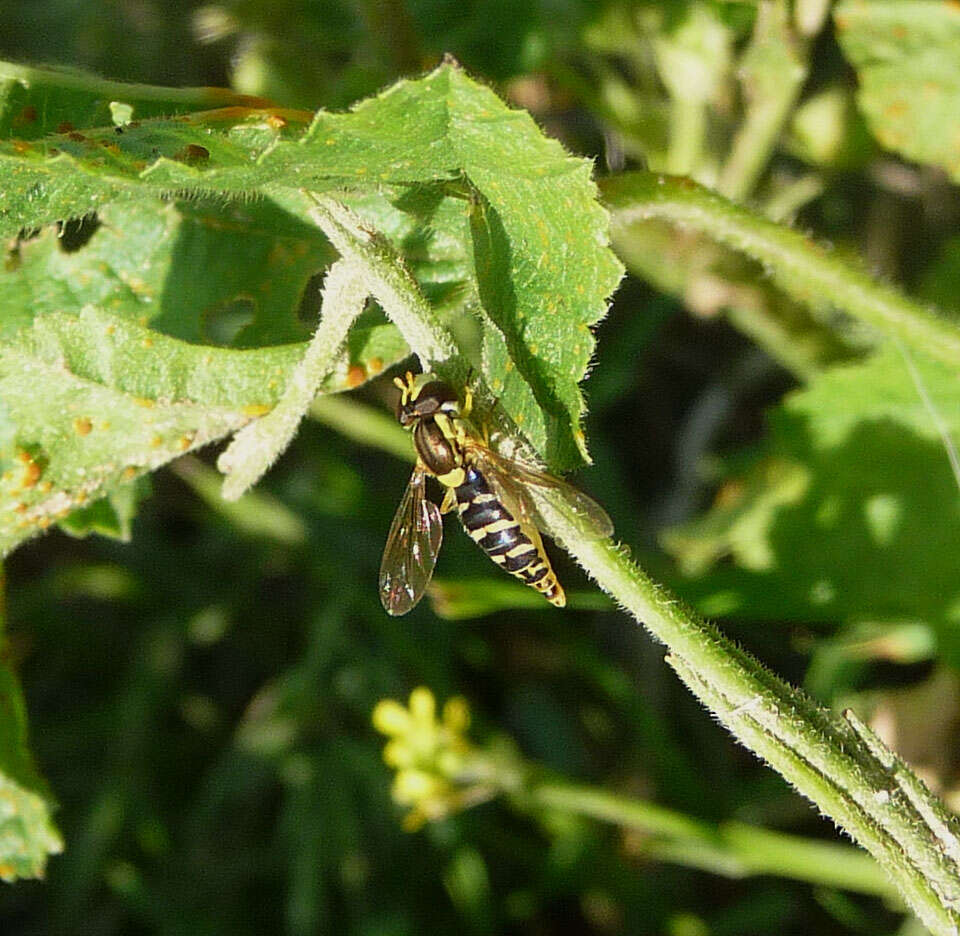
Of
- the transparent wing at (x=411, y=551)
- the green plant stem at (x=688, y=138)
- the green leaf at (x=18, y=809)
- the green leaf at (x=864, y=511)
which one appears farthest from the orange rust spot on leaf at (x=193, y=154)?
the green plant stem at (x=688, y=138)

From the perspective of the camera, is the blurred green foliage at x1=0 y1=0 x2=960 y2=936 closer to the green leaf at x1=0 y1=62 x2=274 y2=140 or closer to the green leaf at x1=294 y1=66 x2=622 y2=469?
the green leaf at x1=0 y1=62 x2=274 y2=140

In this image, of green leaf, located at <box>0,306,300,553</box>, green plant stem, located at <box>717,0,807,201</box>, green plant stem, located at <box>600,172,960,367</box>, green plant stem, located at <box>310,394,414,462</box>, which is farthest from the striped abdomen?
green plant stem, located at <box>310,394,414,462</box>

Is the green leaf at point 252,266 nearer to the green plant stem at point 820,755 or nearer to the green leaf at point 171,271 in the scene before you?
the green leaf at point 171,271

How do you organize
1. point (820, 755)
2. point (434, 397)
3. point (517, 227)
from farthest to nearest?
1. point (434, 397)
2. point (517, 227)
3. point (820, 755)

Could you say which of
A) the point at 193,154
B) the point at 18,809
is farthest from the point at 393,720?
the point at 193,154

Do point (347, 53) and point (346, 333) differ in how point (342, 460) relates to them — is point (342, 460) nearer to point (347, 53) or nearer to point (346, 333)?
point (347, 53)

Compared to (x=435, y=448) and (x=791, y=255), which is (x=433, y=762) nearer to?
(x=435, y=448)

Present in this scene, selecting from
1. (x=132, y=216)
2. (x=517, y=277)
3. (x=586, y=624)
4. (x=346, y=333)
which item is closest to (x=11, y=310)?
(x=132, y=216)
